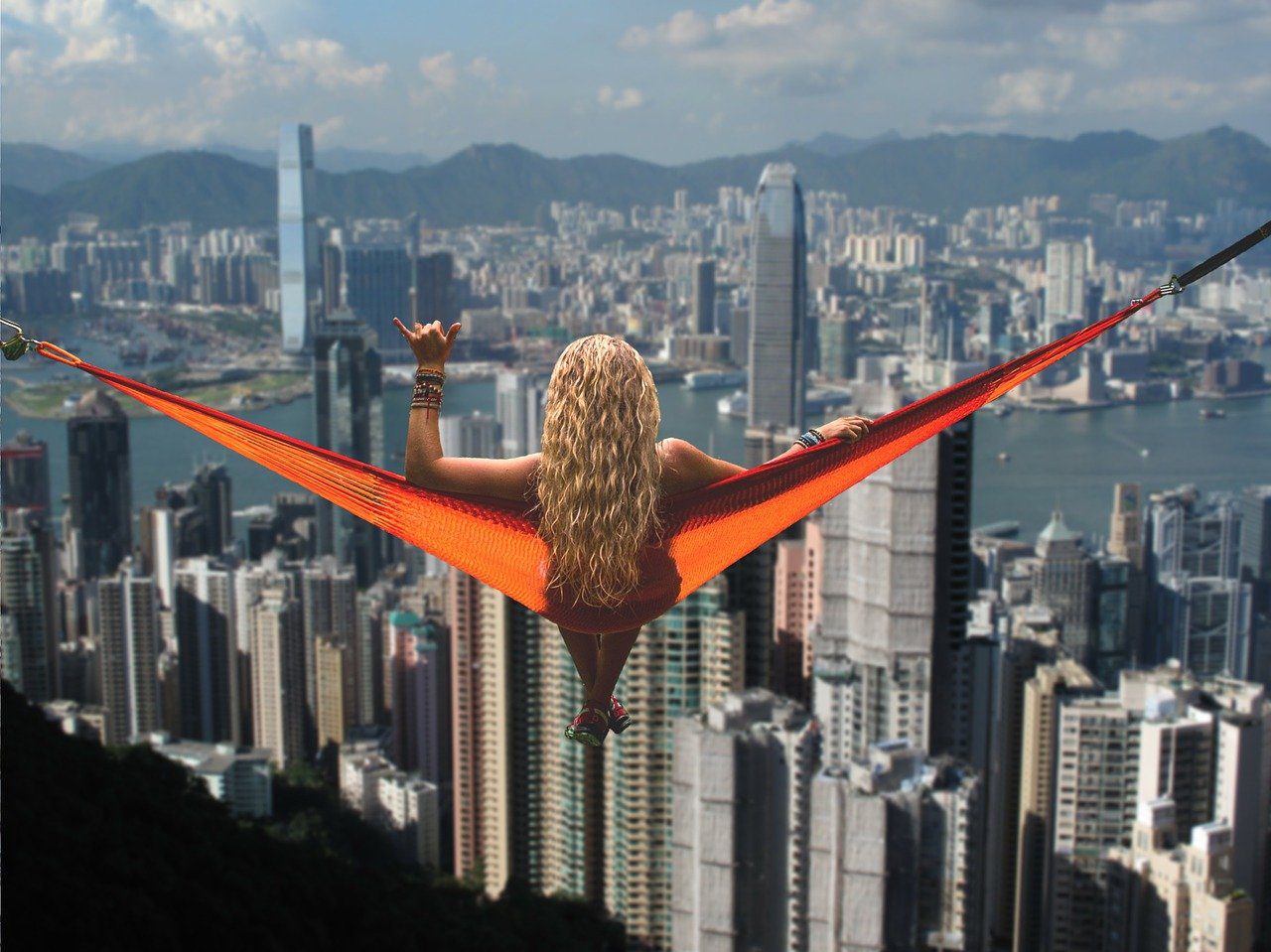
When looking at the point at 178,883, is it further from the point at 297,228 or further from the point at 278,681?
the point at 297,228

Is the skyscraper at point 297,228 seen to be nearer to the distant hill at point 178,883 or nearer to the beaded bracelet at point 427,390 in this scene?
the distant hill at point 178,883

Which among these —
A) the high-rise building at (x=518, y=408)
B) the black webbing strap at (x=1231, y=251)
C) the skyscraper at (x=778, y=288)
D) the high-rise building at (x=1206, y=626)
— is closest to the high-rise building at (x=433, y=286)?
the skyscraper at (x=778, y=288)

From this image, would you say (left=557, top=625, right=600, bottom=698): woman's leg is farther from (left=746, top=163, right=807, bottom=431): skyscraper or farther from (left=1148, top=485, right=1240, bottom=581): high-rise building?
(left=746, top=163, right=807, bottom=431): skyscraper

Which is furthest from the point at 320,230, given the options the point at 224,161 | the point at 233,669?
the point at 233,669

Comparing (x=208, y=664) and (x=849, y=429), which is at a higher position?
(x=849, y=429)

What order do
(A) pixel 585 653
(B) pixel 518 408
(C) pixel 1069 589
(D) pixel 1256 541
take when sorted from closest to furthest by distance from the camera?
(A) pixel 585 653 → (C) pixel 1069 589 → (D) pixel 1256 541 → (B) pixel 518 408

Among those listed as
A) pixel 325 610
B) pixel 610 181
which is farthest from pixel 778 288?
pixel 325 610

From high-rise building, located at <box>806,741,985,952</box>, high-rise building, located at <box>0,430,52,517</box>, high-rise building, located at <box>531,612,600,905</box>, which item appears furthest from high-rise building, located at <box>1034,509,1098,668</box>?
high-rise building, located at <box>0,430,52,517</box>
